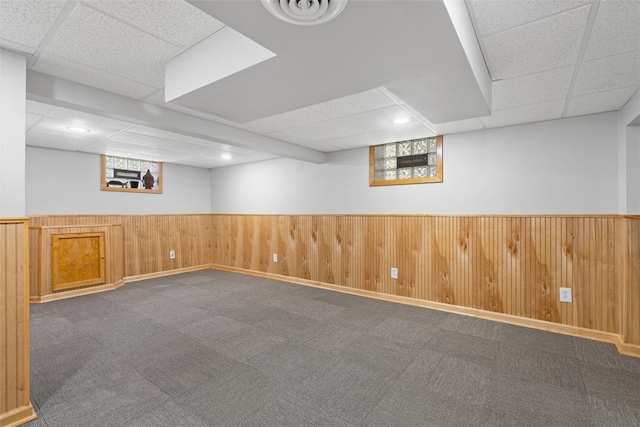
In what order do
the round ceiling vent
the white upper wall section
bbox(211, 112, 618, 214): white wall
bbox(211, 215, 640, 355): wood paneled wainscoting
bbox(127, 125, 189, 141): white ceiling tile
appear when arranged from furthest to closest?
bbox(127, 125, 189, 141): white ceiling tile → bbox(211, 112, 618, 214): white wall → bbox(211, 215, 640, 355): wood paneled wainscoting → the white upper wall section → the round ceiling vent

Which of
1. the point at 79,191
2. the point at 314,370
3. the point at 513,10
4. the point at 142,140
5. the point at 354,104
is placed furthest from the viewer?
the point at 79,191

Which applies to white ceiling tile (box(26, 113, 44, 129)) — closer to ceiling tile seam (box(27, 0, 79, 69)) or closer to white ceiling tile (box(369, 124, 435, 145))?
ceiling tile seam (box(27, 0, 79, 69))

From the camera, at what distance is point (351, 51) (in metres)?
1.55

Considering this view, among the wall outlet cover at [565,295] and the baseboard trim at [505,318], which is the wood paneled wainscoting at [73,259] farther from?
the wall outlet cover at [565,295]

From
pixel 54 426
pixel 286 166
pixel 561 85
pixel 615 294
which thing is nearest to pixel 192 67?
pixel 54 426

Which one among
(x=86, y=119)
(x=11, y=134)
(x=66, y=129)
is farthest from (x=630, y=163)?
(x=66, y=129)

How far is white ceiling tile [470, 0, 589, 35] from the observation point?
1.46m

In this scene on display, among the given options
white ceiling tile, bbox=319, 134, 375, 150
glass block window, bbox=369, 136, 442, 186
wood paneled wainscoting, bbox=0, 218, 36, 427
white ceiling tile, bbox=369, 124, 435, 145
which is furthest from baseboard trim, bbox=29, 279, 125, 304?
white ceiling tile, bbox=369, 124, 435, 145

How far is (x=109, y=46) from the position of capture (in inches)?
73.5

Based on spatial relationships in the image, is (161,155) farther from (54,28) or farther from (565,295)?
(565,295)

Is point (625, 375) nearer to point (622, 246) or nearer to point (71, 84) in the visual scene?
point (622, 246)

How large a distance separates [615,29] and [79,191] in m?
6.55

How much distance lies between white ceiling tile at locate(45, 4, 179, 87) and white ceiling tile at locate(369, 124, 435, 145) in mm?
2485

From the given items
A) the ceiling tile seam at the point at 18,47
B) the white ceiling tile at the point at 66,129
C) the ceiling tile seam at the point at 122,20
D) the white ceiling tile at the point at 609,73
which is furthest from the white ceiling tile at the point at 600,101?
the white ceiling tile at the point at 66,129
